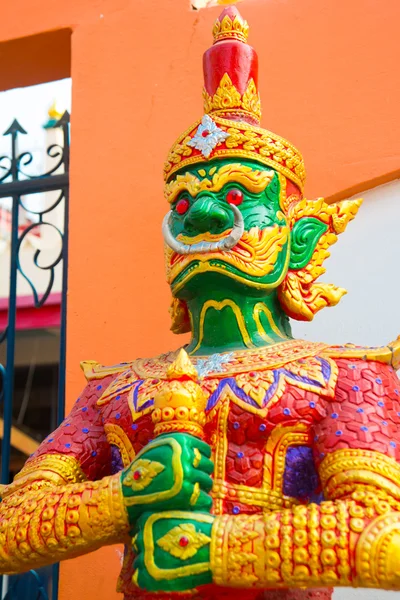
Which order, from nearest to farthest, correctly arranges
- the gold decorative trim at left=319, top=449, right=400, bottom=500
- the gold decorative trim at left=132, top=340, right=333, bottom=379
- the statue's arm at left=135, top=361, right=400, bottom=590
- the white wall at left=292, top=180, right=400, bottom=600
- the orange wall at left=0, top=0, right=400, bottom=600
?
the statue's arm at left=135, top=361, right=400, bottom=590
the gold decorative trim at left=319, top=449, right=400, bottom=500
the gold decorative trim at left=132, top=340, right=333, bottom=379
the white wall at left=292, top=180, right=400, bottom=600
the orange wall at left=0, top=0, right=400, bottom=600

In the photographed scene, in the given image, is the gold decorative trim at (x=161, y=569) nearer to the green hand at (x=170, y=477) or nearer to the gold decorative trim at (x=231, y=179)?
the green hand at (x=170, y=477)

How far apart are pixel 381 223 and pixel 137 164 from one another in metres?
0.77

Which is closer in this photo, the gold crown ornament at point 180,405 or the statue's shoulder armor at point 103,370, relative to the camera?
the gold crown ornament at point 180,405

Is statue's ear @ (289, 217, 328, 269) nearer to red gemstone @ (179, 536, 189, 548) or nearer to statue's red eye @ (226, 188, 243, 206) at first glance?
statue's red eye @ (226, 188, 243, 206)

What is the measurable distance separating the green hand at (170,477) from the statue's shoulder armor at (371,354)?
1.19 feet

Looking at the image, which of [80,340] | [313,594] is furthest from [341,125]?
[313,594]

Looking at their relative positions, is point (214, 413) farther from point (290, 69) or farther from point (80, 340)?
point (290, 69)

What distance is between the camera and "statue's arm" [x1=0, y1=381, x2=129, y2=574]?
5.68ft

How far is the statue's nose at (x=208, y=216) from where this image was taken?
6.22 feet

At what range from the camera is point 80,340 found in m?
2.79

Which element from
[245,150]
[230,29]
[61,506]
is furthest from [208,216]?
[61,506]

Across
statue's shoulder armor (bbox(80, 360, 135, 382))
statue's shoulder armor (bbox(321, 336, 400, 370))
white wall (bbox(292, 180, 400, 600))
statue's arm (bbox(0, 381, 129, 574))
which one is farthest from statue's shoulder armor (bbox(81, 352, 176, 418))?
white wall (bbox(292, 180, 400, 600))

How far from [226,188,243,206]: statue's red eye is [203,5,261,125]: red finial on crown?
20 cm

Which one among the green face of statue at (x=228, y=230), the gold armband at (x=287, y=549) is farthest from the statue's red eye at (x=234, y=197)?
the gold armband at (x=287, y=549)
